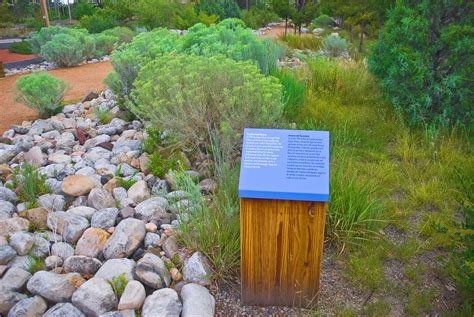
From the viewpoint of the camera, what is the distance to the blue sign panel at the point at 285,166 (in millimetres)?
2164

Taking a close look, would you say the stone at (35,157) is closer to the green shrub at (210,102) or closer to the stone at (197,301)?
the green shrub at (210,102)

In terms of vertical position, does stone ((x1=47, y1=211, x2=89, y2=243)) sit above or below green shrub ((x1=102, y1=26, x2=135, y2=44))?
below

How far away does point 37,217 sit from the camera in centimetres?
315

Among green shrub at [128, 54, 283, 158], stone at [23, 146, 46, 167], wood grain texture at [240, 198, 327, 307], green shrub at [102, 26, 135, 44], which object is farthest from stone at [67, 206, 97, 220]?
green shrub at [102, 26, 135, 44]

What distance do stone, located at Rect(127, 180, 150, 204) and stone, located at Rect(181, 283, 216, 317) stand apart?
44.4 inches

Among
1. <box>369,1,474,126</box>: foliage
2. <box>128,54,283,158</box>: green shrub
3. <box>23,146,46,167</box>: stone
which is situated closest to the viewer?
<box>128,54,283,158</box>: green shrub

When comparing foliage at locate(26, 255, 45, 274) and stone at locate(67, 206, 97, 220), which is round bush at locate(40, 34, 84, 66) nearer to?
stone at locate(67, 206, 97, 220)

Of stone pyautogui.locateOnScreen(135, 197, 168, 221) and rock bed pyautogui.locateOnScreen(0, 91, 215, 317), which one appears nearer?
rock bed pyautogui.locateOnScreen(0, 91, 215, 317)

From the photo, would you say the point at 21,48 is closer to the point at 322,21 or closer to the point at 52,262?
the point at 52,262

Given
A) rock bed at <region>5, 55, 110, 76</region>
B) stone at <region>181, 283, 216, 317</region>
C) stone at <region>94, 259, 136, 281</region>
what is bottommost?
stone at <region>181, 283, 216, 317</region>

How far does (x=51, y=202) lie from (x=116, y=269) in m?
1.13

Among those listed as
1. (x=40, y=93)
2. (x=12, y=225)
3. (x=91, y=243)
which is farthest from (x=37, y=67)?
(x=91, y=243)

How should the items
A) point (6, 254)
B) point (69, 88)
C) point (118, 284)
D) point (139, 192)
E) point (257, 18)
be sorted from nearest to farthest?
1. point (118, 284)
2. point (6, 254)
3. point (139, 192)
4. point (69, 88)
5. point (257, 18)

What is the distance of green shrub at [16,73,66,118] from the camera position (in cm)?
572
